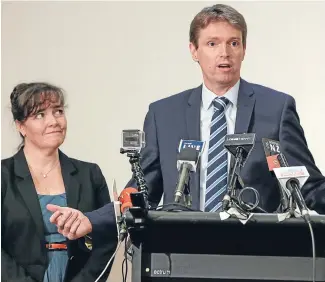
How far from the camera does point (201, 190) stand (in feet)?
7.11

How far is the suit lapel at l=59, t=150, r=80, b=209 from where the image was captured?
2.72 meters

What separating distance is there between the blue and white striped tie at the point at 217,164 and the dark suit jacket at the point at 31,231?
1.78ft

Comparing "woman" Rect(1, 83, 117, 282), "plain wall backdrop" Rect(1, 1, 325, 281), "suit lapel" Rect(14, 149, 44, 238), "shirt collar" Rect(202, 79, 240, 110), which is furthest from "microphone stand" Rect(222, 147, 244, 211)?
"suit lapel" Rect(14, 149, 44, 238)

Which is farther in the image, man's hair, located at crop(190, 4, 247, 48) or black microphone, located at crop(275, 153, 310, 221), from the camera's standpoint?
man's hair, located at crop(190, 4, 247, 48)

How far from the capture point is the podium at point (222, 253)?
1.71 m

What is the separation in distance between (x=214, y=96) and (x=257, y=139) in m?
0.27

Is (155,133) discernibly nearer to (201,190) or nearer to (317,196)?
(201,190)

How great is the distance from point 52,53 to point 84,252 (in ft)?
3.03

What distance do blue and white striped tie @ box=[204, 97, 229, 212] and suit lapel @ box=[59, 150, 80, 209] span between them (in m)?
0.75

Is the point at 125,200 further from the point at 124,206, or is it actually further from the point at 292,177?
the point at 292,177

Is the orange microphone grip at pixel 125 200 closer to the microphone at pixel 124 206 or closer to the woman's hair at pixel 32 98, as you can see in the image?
the microphone at pixel 124 206

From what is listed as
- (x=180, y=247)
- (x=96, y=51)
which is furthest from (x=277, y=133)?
(x=96, y=51)

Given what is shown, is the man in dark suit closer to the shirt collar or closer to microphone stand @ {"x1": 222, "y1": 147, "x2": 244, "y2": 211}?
the shirt collar

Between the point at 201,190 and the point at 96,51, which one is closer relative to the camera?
the point at 201,190
